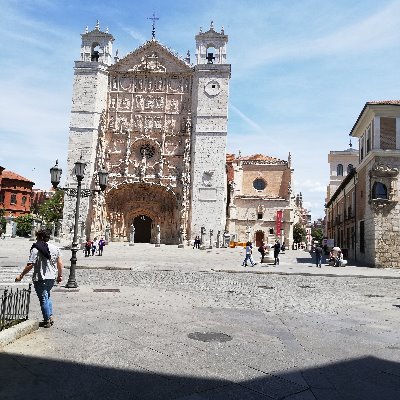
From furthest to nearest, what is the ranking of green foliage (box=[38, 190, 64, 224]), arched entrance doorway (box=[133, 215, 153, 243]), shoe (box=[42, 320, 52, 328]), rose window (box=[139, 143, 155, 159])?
1. green foliage (box=[38, 190, 64, 224])
2. arched entrance doorway (box=[133, 215, 153, 243])
3. rose window (box=[139, 143, 155, 159])
4. shoe (box=[42, 320, 52, 328])

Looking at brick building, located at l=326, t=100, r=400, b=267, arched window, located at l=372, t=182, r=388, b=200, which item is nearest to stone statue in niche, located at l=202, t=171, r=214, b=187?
brick building, located at l=326, t=100, r=400, b=267

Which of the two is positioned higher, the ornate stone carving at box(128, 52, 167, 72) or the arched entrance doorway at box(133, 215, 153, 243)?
the ornate stone carving at box(128, 52, 167, 72)

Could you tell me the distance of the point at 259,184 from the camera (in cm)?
5550

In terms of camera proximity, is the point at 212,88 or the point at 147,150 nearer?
the point at 212,88

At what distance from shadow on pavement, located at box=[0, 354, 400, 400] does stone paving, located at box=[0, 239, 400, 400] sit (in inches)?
0.4

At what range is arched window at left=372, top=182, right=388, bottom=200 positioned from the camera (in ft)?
79.3

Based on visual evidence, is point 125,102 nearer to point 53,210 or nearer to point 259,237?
point 53,210

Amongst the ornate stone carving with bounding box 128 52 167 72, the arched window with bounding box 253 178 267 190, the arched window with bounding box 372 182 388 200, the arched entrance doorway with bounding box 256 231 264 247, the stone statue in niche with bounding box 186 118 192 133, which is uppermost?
the ornate stone carving with bounding box 128 52 167 72

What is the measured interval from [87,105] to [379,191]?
103ft

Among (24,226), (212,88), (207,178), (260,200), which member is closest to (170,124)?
(212,88)

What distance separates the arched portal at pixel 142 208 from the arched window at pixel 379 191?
2316 cm

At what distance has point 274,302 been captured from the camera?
9.60m

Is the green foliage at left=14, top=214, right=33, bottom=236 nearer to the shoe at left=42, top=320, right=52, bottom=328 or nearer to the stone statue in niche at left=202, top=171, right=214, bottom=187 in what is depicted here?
the stone statue in niche at left=202, top=171, right=214, bottom=187

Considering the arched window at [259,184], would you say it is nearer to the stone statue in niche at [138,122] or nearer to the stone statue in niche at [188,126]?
the stone statue in niche at [188,126]
